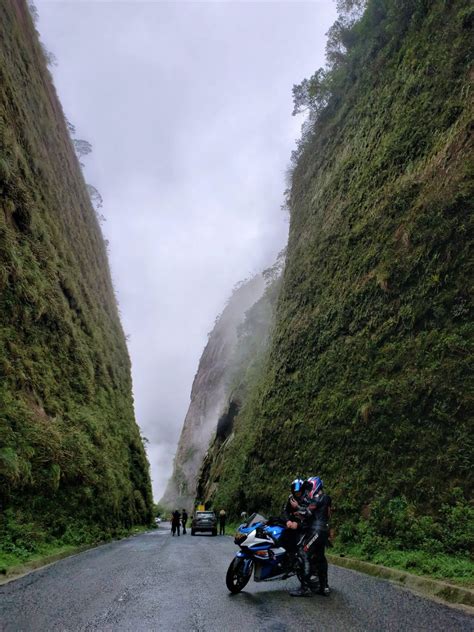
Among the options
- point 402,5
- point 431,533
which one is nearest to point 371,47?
point 402,5

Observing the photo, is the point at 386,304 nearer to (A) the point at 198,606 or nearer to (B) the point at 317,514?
(B) the point at 317,514

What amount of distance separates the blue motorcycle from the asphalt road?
0.23m

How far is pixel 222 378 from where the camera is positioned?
226ft

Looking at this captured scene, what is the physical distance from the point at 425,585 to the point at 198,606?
10.9 ft

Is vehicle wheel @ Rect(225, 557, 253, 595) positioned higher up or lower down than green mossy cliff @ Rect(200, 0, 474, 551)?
lower down

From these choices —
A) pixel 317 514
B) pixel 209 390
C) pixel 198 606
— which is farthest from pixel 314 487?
pixel 209 390

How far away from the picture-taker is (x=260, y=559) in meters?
6.54

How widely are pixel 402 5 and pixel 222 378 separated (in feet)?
183

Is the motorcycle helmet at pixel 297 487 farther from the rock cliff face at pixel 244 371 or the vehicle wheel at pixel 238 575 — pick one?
the rock cliff face at pixel 244 371

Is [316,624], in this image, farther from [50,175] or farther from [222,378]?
[222,378]

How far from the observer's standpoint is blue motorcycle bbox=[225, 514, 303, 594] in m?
6.54

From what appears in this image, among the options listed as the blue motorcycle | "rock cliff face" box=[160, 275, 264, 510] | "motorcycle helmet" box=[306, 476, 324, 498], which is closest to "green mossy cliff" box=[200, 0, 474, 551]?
"motorcycle helmet" box=[306, 476, 324, 498]

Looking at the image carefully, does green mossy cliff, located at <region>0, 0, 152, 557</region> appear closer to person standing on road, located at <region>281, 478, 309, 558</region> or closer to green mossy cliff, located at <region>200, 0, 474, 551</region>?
person standing on road, located at <region>281, 478, 309, 558</region>

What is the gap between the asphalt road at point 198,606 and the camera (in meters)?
4.74
